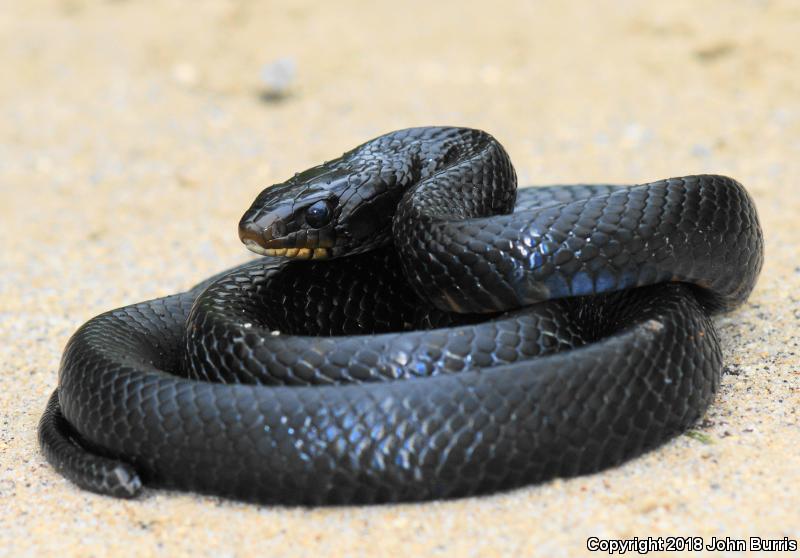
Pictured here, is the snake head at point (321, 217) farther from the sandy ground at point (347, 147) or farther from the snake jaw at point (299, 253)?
the sandy ground at point (347, 147)

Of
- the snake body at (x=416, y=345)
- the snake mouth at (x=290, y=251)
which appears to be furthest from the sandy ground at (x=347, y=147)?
the snake mouth at (x=290, y=251)

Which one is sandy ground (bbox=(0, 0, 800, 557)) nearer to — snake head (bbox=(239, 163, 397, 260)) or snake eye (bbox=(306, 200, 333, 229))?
snake head (bbox=(239, 163, 397, 260))

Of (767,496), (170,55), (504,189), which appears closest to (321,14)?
(170,55)

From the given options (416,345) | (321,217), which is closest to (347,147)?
(321,217)

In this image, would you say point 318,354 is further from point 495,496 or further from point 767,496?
point 767,496

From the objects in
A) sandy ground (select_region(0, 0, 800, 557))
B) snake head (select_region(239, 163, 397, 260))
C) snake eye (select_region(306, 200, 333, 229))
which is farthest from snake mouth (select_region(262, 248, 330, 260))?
sandy ground (select_region(0, 0, 800, 557))

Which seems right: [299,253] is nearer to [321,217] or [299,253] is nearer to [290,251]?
[290,251]
